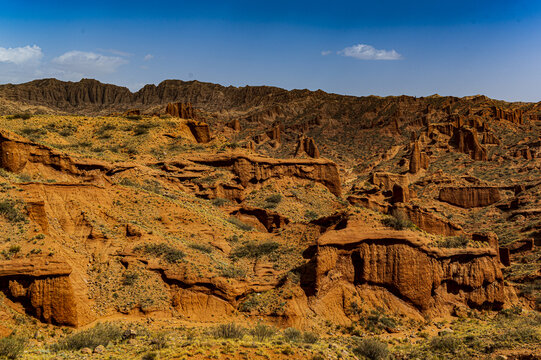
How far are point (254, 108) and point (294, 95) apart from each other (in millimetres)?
17601

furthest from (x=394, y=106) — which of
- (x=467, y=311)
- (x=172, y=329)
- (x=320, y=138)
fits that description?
(x=172, y=329)

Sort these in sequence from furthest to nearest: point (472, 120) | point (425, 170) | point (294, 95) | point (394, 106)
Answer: point (294, 95) → point (394, 106) → point (472, 120) → point (425, 170)

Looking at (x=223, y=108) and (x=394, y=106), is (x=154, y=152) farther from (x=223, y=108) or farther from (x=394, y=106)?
(x=223, y=108)

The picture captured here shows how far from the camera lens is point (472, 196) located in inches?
2218

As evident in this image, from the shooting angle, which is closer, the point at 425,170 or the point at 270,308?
the point at 270,308

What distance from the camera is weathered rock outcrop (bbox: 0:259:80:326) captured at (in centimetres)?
1441

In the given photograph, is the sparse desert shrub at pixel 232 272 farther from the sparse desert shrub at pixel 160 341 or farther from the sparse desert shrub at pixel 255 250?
the sparse desert shrub at pixel 160 341

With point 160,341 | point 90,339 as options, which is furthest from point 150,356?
point 90,339

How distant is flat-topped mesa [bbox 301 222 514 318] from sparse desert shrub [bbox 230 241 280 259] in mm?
4014

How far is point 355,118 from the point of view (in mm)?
134125

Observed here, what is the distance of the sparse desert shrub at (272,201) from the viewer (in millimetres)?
37156

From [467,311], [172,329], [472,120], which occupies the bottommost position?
[467,311]

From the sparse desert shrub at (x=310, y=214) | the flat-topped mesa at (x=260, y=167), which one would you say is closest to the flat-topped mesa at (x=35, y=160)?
the flat-topped mesa at (x=260, y=167)

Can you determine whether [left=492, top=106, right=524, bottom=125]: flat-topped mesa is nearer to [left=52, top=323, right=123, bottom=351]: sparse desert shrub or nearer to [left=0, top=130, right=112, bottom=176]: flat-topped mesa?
[left=0, top=130, right=112, bottom=176]: flat-topped mesa
